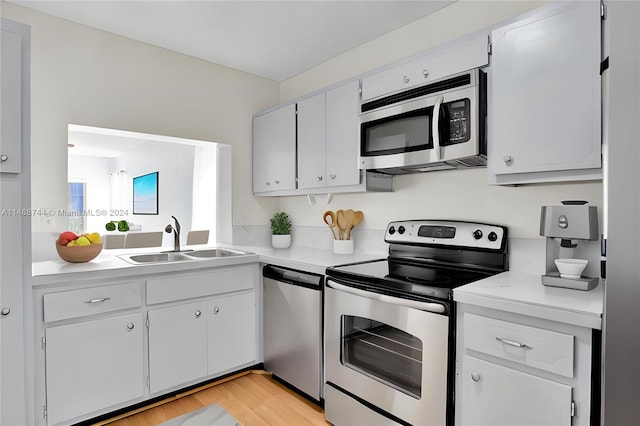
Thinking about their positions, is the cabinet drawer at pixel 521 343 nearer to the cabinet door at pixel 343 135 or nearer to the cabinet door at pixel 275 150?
the cabinet door at pixel 343 135

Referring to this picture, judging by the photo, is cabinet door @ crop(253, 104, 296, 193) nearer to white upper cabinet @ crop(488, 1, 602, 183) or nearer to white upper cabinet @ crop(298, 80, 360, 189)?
white upper cabinet @ crop(298, 80, 360, 189)

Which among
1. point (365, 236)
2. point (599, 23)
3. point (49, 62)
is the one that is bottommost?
point (365, 236)

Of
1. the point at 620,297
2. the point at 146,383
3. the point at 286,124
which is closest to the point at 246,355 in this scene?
the point at 146,383

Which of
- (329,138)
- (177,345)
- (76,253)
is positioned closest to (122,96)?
(76,253)

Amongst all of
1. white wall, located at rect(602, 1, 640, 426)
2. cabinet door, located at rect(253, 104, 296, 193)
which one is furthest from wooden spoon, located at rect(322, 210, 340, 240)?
white wall, located at rect(602, 1, 640, 426)

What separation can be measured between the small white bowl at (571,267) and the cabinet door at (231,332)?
1992 mm

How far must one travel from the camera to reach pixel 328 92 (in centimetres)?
260

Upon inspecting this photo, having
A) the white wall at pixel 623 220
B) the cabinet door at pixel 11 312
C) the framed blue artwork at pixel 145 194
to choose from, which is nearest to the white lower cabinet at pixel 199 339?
the cabinet door at pixel 11 312

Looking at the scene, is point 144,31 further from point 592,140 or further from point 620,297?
point 620,297

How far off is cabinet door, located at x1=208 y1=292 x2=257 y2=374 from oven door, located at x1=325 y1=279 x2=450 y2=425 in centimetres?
81

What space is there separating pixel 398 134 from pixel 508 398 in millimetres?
1413

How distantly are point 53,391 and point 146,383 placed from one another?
0.48 meters

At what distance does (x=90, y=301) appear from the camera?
2021 millimetres

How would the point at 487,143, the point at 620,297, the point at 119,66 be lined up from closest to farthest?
the point at 620,297 < the point at 487,143 < the point at 119,66
